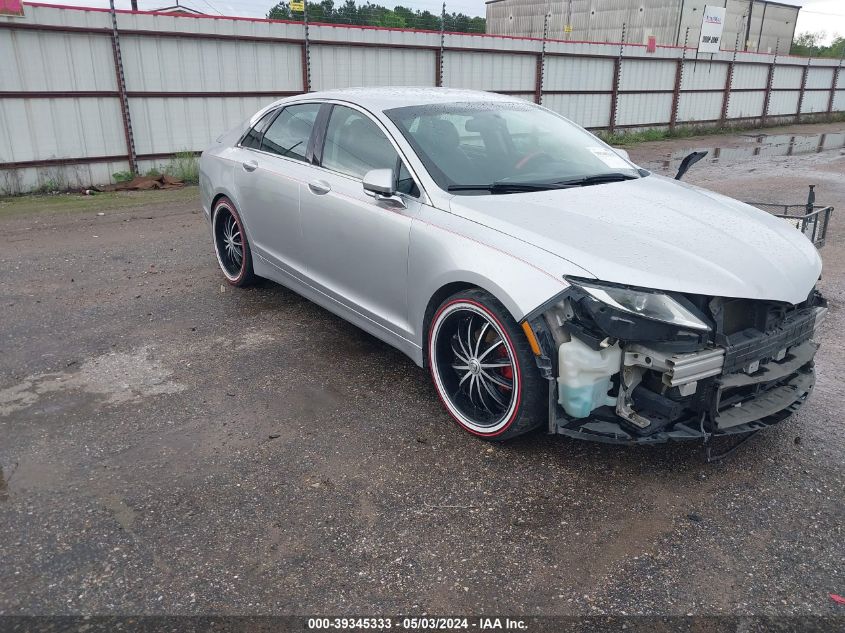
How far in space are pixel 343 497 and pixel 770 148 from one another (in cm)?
1837

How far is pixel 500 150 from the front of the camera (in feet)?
13.6

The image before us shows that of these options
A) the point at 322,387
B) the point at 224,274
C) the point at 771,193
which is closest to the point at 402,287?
the point at 322,387

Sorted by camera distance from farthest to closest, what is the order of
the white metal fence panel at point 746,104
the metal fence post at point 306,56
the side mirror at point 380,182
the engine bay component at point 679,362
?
1. the white metal fence panel at point 746,104
2. the metal fence post at point 306,56
3. the side mirror at point 380,182
4. the engine bay component at point 679,362

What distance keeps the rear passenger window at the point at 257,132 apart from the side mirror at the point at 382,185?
6.34 ft

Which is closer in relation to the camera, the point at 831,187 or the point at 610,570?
the point at 610,570

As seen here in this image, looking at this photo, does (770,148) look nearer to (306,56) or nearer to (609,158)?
(306,56)

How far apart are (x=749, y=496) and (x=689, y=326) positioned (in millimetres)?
867

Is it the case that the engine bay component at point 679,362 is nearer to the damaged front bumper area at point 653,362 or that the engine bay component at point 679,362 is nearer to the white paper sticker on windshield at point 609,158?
the damaged front bumper area at point 653,362

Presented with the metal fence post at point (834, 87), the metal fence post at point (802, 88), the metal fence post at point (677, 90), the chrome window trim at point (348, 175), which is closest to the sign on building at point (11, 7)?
the chrome window trim at point (348, 175)

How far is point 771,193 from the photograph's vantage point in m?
10.9

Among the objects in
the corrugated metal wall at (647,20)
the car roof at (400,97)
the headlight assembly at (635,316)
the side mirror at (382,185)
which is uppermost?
the corrugated metal wall at (647,20)

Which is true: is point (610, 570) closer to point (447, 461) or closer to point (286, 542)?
point (447, 461)

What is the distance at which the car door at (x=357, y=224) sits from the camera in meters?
3.84

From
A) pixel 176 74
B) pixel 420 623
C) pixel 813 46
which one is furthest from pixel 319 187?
pixel 813 46
